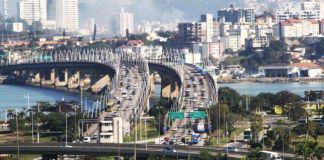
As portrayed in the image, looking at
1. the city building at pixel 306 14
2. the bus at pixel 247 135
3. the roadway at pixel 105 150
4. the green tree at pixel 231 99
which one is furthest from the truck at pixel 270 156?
the city building at pixel 306 14

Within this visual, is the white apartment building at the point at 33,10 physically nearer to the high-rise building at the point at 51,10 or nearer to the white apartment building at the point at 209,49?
the high-rise building at the point at 51,10

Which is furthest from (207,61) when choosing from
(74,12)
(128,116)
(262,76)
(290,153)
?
(74,12)

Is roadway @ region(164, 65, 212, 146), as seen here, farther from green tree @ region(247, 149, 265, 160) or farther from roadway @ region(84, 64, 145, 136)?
green tree @ region(247, 149, 265, 160)

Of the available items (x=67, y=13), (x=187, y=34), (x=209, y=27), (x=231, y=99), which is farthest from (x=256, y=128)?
(x=67, y=13)

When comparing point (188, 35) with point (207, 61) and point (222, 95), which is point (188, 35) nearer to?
point (207, 61)

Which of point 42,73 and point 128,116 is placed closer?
point 128,116

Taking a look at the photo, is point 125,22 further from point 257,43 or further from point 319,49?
point 319,49

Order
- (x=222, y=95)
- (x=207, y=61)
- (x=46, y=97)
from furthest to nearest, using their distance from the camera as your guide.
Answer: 1. (x=207, y=61)
2. (x=46, y=97)
3. (x=222, y=95)
